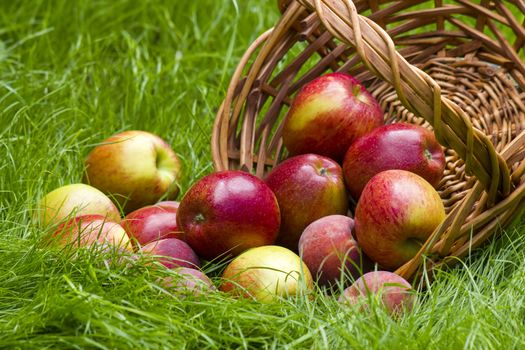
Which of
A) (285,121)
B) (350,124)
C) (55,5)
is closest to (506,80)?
(350,124)

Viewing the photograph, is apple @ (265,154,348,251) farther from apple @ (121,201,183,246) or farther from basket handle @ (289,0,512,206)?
basket handle @ (289,0,512,206)

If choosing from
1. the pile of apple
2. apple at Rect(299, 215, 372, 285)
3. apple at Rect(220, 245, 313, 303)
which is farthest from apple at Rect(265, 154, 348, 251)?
apple at Rect(220, 245, 313, 303)

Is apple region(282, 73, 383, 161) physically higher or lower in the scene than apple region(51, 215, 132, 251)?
higher

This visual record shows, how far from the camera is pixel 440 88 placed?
2.16m

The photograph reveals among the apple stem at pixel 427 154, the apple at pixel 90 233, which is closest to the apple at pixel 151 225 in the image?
the apple at pixel 90 233

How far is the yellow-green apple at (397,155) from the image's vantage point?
229 cm

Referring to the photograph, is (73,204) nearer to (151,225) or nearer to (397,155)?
(151,225)

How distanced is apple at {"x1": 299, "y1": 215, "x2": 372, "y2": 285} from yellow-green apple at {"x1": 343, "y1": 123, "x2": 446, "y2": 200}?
0.19 meters

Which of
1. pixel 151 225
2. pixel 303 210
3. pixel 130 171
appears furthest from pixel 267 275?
pixel 130 171

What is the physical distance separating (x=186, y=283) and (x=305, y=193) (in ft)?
1.63

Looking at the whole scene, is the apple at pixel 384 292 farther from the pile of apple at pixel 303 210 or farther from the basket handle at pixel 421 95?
the basket handle at pixel 421 95

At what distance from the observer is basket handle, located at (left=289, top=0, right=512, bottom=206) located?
1.88 m

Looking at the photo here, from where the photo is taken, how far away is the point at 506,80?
2.54 metres

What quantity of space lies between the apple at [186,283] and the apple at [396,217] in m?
0.42
